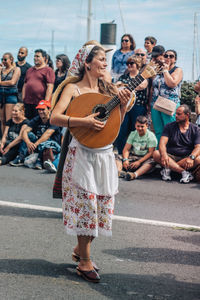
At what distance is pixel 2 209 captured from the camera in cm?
650

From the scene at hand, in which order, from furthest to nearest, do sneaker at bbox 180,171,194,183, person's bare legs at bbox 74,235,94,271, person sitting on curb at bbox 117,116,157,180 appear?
person sitting on curb at bbox 117,116,157,180 → sneaker at bbox 180,171,194,183 → person's bare legs at bbox 74,235,94,271

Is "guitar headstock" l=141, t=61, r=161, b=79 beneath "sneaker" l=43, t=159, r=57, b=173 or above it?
above

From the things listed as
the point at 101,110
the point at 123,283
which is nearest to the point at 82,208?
the point at 123,283

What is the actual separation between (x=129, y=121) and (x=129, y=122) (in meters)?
0.03

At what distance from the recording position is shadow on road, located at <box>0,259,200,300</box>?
3918 mm

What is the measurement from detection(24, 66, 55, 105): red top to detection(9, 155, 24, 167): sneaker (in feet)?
4.59

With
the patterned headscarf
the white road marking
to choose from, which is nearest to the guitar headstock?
the patterned headscarf

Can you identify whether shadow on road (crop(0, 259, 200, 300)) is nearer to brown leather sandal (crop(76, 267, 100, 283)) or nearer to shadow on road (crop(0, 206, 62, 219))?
brown leather sandal (crop(76, 267, 100, 283))

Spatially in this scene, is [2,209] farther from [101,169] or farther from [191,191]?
[191,191]

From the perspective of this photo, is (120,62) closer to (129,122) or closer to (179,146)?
(129,122)

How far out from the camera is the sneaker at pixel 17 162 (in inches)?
405

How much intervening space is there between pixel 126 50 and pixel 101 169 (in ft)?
22.1

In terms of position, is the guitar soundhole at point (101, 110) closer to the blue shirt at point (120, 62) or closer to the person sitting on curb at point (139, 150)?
the person sitting on curb at point (139, 150)

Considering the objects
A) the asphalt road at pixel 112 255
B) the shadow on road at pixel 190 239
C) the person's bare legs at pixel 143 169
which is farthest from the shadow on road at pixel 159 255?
the person's bare legs at pixel 143 169
